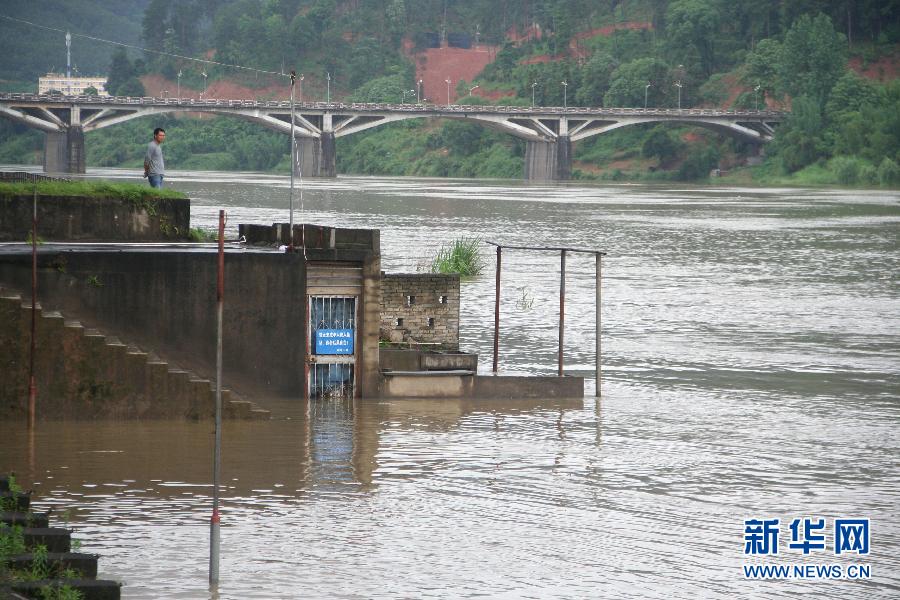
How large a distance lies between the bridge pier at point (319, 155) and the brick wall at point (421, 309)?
392ft

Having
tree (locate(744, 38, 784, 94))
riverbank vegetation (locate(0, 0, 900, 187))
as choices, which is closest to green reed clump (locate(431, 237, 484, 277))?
riverbank vegetation (locate(0, 0, 900, 187))

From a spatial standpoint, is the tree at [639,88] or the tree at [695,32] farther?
the tree at [695,32]

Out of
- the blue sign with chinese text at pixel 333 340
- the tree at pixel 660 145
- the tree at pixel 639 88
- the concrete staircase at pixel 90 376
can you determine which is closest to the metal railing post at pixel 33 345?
the concrete staircase at pixel 90 376

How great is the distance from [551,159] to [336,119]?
20.1m

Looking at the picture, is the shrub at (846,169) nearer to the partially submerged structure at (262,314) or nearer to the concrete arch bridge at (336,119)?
the concrete arch bridge at (336,119)

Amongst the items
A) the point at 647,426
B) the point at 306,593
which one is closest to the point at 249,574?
the point at 306,593

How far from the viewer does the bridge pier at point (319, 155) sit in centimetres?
14238

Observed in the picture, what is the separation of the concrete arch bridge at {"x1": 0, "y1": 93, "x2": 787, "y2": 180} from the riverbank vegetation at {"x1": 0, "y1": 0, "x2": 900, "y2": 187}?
4255mm

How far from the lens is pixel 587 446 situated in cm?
1967

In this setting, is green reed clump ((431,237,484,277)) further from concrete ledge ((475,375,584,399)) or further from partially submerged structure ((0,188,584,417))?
partially submerged structure ((0,188,584,417))

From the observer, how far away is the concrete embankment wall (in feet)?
66.7

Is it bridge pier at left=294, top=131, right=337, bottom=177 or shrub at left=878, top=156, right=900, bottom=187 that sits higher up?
bridge pier at left=294, top=131, right=337, bottom=177

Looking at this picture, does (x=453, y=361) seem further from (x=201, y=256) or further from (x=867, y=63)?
(x=867, y=63)

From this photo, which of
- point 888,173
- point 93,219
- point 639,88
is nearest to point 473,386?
point 93,219
